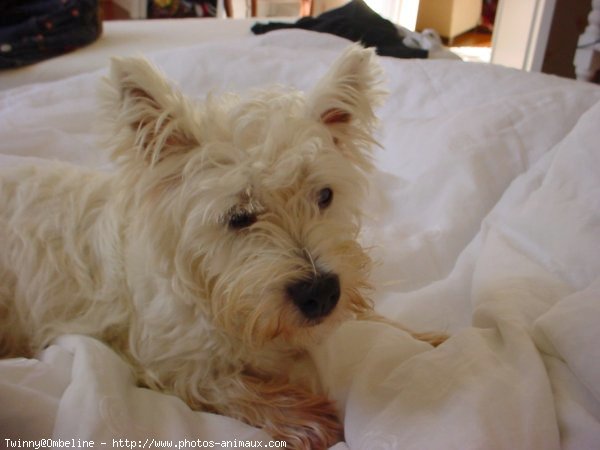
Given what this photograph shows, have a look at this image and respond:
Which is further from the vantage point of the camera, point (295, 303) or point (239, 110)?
point (239, 110)

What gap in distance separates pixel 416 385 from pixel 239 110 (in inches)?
27.1

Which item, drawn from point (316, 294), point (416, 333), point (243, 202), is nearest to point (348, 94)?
point (243, 202)

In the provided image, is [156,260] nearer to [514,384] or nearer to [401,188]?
[514,384]

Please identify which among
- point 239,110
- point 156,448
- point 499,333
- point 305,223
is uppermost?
point 239,110

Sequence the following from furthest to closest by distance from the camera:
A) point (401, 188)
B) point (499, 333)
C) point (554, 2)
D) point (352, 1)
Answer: point (554, 2) → point (352, 1) → point (401, 188) → point (499, 333)

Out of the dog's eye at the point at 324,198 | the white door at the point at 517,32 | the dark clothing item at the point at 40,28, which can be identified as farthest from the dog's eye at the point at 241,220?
the white door at the point at 517,32

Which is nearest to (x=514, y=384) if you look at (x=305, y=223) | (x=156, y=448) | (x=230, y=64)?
(x=305, y=223)

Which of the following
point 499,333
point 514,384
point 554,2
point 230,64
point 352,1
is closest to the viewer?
point 514,384

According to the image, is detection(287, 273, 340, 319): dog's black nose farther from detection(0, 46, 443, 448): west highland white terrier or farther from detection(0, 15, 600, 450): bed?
detection(0, 15, 600, 450): bed

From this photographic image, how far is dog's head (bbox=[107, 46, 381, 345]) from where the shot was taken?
3.54 feet

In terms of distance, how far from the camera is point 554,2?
3998 millimetres

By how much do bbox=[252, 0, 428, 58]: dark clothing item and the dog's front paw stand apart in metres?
2.27

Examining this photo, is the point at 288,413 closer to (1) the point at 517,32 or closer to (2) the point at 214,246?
(2) the point at 214,246

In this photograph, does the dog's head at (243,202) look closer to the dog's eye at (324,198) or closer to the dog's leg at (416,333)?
the dog's eye at (324,198)
